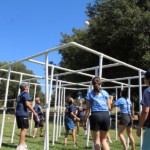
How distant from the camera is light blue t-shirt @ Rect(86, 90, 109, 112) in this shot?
24.0 ft

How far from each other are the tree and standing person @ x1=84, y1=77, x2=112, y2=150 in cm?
1736

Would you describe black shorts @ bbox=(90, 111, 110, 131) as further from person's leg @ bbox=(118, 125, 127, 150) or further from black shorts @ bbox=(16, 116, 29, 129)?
black shorts @ bbox=(16, 116, 29, 129)

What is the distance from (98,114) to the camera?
7.28 meters

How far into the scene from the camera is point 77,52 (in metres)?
30.1

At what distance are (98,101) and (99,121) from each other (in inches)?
17.4

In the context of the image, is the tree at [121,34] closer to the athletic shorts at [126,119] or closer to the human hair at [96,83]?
the athletic shorts at [126,119]

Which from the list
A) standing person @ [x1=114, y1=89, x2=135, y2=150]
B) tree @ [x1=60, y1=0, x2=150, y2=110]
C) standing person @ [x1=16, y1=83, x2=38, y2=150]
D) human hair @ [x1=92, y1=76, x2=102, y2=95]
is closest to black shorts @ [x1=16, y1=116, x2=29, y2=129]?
standing person @ [x1=16, y1=83, x2=38, y2=150]

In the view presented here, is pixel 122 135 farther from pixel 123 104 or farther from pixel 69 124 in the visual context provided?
pixel 69 124

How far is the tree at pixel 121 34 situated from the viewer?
993 inches

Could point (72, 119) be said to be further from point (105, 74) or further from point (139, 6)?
point (139, 6)

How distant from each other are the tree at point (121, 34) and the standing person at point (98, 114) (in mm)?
17357

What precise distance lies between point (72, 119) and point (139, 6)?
58.0ft

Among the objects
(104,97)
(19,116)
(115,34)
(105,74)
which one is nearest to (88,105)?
(104,97)

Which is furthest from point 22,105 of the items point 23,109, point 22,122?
point 22,122
